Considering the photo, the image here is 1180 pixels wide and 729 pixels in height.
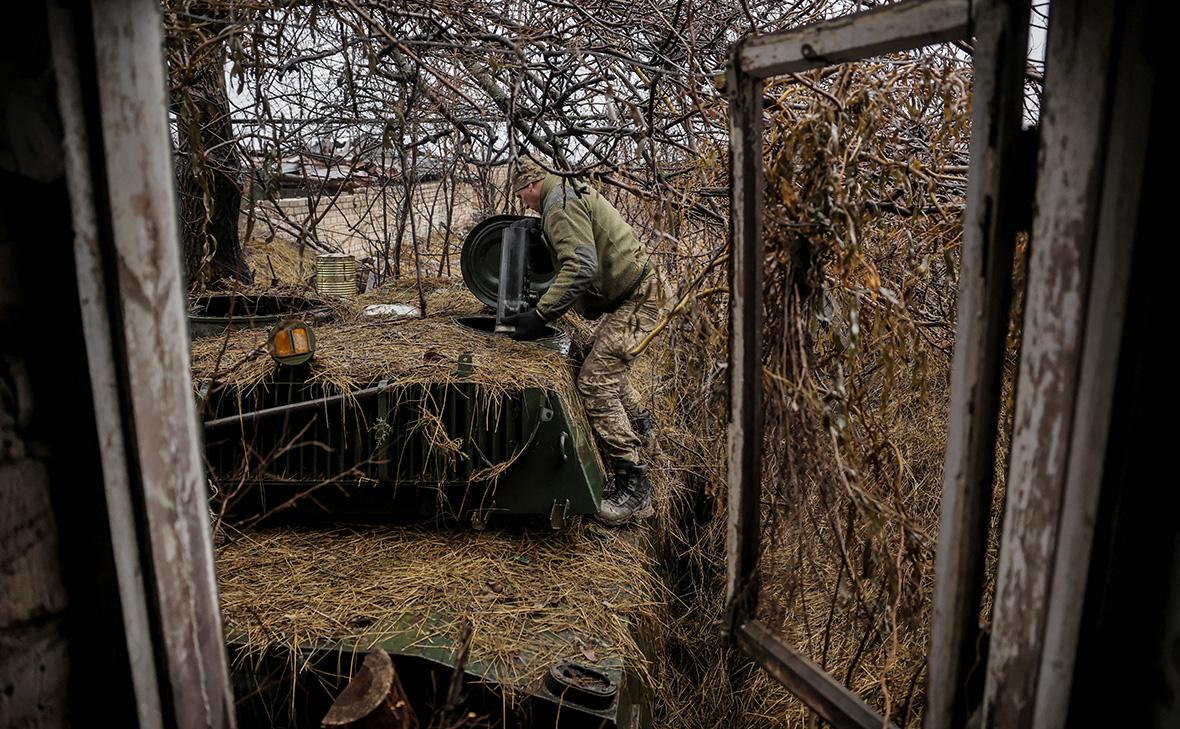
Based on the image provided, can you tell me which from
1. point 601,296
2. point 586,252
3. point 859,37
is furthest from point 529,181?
point 859,37

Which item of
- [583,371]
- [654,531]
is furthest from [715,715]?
[583,371]

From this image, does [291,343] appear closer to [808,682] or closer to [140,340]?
[140,340]

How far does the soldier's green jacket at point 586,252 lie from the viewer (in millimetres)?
4863

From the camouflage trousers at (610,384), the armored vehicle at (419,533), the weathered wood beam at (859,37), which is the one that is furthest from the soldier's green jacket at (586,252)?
the weathered wood beam at (859,37)

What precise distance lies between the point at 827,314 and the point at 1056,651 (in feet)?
5.42

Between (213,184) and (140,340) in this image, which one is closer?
(140,340)

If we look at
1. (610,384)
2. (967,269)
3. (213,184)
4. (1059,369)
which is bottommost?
(610,384)

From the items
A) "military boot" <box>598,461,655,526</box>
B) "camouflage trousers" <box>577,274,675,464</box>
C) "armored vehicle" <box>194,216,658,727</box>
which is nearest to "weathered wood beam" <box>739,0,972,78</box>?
"armored vehicle" <box>194,216,658,727</box>

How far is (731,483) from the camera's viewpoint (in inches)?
83.8

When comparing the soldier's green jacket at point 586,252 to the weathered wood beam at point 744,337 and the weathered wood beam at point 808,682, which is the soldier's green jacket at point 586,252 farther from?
the weathered wood beam at point 808,682

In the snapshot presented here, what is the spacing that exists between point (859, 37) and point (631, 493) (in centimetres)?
396

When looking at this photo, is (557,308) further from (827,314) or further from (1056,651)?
(1056,651)

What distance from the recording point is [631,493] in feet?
17.2

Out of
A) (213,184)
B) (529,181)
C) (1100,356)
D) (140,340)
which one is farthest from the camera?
(213,184)
